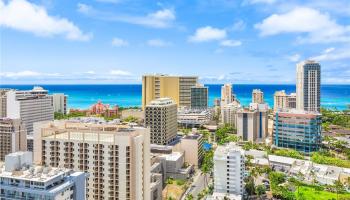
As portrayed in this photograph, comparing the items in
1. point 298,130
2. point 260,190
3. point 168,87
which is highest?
point 168,87

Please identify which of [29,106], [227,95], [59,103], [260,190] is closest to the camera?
[260,190]

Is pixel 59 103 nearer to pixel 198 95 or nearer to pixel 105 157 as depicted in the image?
pixel 198 95

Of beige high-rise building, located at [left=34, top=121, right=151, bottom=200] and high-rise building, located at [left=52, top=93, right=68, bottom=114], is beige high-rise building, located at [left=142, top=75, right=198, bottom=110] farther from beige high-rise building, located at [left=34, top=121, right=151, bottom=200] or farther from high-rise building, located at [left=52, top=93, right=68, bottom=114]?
beige high-rise building, located at [left=34, top=121, right=151, bottom=200]

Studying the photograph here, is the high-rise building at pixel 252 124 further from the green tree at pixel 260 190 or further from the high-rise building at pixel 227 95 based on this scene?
the high-rise building at pixel 227 95

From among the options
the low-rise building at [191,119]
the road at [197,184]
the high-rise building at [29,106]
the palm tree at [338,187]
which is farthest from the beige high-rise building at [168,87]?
the palm tree at [338,187]

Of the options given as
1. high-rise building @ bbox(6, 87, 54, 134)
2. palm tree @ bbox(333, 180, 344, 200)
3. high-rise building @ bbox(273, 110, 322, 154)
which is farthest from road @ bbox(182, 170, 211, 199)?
high-rise building @ bbox(6, 87, 54, 134)

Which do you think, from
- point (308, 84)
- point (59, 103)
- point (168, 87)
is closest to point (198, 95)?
point (168, 87)
